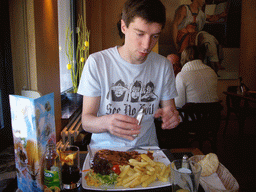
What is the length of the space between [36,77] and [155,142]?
871 mm

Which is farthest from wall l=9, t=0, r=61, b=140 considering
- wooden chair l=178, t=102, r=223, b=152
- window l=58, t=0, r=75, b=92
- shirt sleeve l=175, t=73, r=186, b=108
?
shirt sleeve l=175, t=73, r=186, b=108

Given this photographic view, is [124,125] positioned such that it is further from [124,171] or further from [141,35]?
[141,35]

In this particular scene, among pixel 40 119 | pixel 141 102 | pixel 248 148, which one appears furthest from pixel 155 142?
pixel 248 148

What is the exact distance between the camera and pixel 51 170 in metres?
0.73

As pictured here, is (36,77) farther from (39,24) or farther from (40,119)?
(40,119)

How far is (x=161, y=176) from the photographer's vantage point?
85 cm

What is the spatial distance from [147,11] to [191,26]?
14.3 feet

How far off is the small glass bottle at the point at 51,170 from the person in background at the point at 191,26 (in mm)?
4757

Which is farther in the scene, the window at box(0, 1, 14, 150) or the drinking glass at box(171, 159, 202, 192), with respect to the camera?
the window at box(0, 1, 14, 150)

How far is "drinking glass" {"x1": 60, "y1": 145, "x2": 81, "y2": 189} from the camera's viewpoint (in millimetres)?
797

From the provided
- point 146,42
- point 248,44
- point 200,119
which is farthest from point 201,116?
point 248,44

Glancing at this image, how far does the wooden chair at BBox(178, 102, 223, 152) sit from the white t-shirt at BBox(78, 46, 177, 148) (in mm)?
1068

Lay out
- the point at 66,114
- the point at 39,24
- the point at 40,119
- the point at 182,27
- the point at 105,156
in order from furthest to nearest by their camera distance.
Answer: the point at 182,27 → the point at 66,114 → the point at 39,24 → the point at 105,156 → the point at 40,119

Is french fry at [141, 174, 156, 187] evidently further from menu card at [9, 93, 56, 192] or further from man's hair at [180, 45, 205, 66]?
man's hair at [180, 45, 205, 66]
